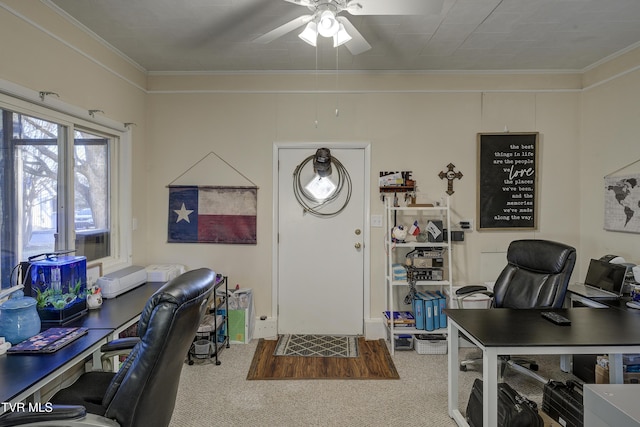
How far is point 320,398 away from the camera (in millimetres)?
2438

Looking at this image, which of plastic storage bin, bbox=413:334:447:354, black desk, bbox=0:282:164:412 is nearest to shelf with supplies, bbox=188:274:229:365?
black desk, bbox=0:282:164:412

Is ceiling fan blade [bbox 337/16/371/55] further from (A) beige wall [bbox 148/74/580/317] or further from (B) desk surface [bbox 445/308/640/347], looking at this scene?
(B) desk surface [bbox 445/308/640/347]

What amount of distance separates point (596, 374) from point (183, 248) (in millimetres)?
3525

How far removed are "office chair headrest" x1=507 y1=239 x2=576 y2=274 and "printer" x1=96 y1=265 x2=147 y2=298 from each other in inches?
117

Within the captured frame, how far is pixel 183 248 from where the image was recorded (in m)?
3.51

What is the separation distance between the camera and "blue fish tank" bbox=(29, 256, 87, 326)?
193cm

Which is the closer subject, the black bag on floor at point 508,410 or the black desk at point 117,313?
the black bag on floor at point 508,410

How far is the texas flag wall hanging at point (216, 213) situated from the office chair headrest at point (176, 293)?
81.5 inches

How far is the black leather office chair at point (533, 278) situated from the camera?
233 cm

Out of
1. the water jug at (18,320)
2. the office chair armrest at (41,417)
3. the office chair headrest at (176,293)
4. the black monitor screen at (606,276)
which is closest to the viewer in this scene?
the office chair armrest at (41,417)

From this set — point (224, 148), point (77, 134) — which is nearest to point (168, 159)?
point (224, 148)

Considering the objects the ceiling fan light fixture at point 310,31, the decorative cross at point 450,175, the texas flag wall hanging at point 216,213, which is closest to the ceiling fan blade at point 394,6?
the ceiling fan light fixture at point 310,31

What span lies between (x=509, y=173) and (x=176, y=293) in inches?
131

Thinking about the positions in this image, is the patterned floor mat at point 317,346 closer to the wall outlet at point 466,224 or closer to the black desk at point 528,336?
the black desk at point 528,336
